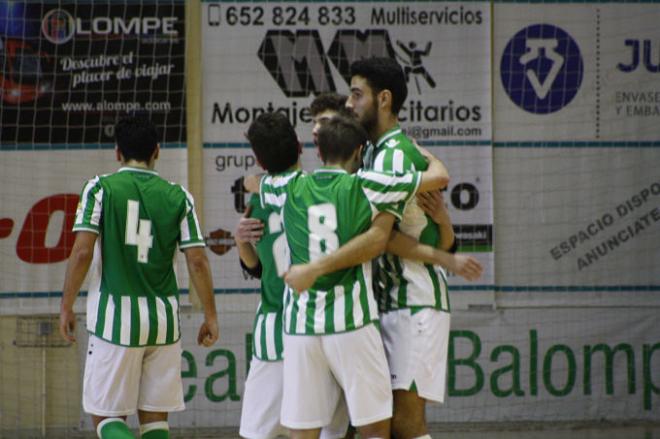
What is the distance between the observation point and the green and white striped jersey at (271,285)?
218 inches

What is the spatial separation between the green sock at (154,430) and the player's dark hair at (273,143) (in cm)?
164

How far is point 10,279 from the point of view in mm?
9125

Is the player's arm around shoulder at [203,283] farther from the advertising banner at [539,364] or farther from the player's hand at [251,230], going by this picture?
the advertising banner at [539,364]

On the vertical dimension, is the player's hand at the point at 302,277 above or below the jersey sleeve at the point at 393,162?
below

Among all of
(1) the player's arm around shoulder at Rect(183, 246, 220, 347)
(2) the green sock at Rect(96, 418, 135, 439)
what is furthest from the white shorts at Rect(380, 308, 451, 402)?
(2) the green sock at Rect(96, 418, 135, 439)

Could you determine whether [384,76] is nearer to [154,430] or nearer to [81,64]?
[154,430]

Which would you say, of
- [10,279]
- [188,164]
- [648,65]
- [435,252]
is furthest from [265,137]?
[648,65]

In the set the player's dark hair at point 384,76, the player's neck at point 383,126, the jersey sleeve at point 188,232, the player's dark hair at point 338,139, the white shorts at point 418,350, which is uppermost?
the player's dark hair at point 384,76

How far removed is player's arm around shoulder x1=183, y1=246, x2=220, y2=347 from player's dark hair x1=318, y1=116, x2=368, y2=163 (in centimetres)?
144

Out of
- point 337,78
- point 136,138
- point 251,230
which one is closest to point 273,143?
point 251,230

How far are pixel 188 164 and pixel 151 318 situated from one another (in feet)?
10.8

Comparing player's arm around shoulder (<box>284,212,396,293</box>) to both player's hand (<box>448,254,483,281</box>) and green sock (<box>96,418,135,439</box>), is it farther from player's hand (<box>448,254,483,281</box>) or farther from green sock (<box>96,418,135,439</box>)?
green sock (<box>96,418,135,439</box>)

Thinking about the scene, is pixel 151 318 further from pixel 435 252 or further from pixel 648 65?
pixel 648 65

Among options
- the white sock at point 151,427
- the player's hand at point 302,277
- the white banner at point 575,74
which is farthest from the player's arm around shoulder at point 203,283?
the white banner at point 575,74
